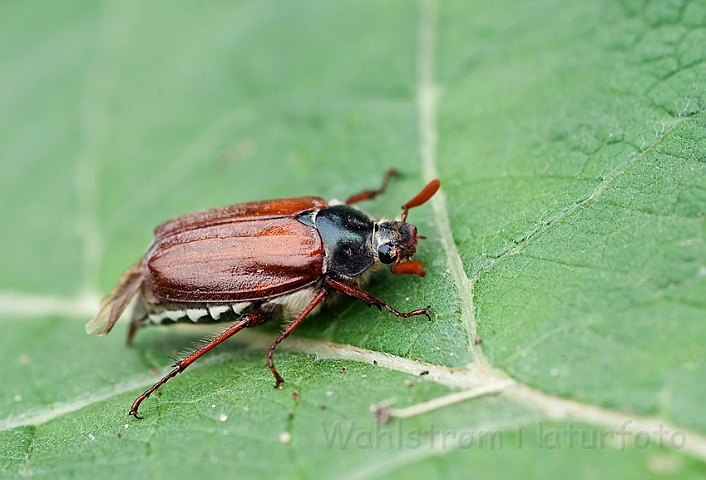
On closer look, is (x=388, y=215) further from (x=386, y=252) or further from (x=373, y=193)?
(x=386, y=252)

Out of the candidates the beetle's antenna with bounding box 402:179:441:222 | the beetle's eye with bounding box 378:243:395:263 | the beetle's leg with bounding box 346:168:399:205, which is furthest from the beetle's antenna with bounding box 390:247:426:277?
the beetle's leg with bounding box 346:168:399:205

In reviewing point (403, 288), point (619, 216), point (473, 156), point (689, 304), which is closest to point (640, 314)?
point (689, 304)

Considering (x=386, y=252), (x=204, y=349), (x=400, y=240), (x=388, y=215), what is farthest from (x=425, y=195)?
(x=204, y=349)

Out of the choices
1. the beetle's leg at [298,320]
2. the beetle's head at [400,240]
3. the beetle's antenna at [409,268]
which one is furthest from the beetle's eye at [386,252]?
the beetle's leg at [298,320]

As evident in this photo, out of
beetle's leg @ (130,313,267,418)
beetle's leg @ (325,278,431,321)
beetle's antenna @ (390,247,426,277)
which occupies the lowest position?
beetle's leg @ (130,313,267,418)

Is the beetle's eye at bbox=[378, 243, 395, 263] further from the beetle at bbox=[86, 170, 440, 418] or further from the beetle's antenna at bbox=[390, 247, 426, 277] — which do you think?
the beetle's antenna at bbox=[390, 247, 426, 277]
